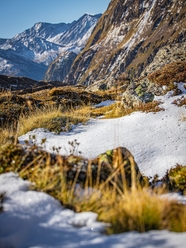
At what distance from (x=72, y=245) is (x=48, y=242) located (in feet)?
0.96

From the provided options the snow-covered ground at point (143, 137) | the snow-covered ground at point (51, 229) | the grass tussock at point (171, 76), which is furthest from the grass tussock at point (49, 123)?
the snow-covered ground at point (51, 229)

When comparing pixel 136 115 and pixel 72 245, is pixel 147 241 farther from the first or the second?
pixel 136 115

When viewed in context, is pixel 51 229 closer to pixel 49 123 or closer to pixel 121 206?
pixel 121 206

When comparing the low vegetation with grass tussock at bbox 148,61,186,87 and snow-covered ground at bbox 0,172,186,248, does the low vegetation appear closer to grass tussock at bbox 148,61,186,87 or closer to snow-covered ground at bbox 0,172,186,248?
snow-covered ground at bbox 0,172,186,248

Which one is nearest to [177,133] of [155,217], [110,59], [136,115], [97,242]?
[136,115]

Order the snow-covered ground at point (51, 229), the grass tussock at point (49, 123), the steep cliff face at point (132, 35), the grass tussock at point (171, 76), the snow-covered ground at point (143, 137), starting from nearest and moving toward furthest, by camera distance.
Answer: the snow-covered ground at point (51, 229)
the snow-covered ground at point (143, 137)
the grass tussock at point (49, 123)
the grass tussock at point (171, 76)
the steep cliff face at point (132, 35)

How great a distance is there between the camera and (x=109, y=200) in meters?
2.80

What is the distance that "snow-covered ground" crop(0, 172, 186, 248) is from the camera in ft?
7.18

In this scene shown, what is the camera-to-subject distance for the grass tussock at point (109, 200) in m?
2.44

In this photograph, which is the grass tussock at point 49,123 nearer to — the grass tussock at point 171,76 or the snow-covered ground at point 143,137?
the snow-covered ground at point 143,137

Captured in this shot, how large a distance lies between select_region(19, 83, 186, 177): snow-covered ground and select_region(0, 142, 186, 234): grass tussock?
2597mm

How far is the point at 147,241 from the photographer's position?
7.11ft

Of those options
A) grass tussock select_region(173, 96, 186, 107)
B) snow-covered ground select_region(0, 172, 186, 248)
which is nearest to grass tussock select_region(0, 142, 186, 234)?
snow-covered ground select_region(0, 172, 186, 248)

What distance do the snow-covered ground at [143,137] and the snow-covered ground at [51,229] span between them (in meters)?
3.33
